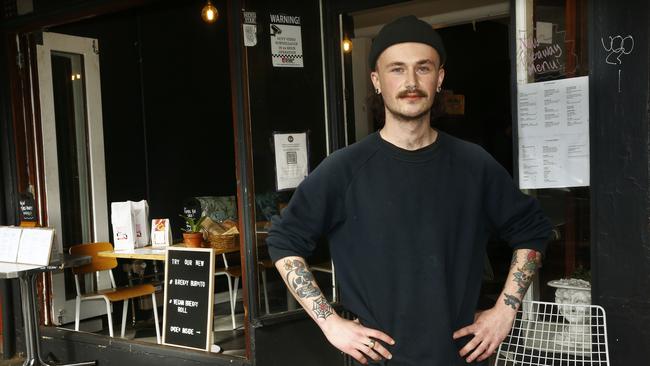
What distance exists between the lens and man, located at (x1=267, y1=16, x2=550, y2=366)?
1699 mm

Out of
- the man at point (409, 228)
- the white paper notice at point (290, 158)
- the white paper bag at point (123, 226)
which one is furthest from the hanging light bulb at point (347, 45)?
the man at point (409, 228)

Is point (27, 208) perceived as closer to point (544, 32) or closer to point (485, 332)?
point (544, 32)

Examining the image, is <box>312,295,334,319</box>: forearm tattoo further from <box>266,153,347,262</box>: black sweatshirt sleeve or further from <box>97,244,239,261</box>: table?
<box>97,244,239,261</box>: table

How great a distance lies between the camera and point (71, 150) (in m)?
5.27

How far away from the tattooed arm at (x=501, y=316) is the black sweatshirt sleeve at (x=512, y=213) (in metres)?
0.03

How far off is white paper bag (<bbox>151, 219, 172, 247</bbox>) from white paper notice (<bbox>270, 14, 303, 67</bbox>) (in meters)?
1.71

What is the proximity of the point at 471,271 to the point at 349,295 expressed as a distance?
33 cm

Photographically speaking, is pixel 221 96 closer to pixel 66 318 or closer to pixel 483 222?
pixel 66 318

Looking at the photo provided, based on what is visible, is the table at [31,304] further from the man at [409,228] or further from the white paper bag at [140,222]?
the man at [409,228]

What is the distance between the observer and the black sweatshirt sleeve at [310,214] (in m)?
1.77

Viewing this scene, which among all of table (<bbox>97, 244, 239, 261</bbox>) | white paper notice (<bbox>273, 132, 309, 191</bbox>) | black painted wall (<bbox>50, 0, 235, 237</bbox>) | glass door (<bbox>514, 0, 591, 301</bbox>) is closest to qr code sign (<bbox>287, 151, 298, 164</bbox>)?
white paper notice (<bbox>273, 132, 309, 191</bbox>)

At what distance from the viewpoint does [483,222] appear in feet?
5.97

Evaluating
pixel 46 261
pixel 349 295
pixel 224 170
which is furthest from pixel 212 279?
pixel 224 170

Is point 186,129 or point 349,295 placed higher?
point 186,129
